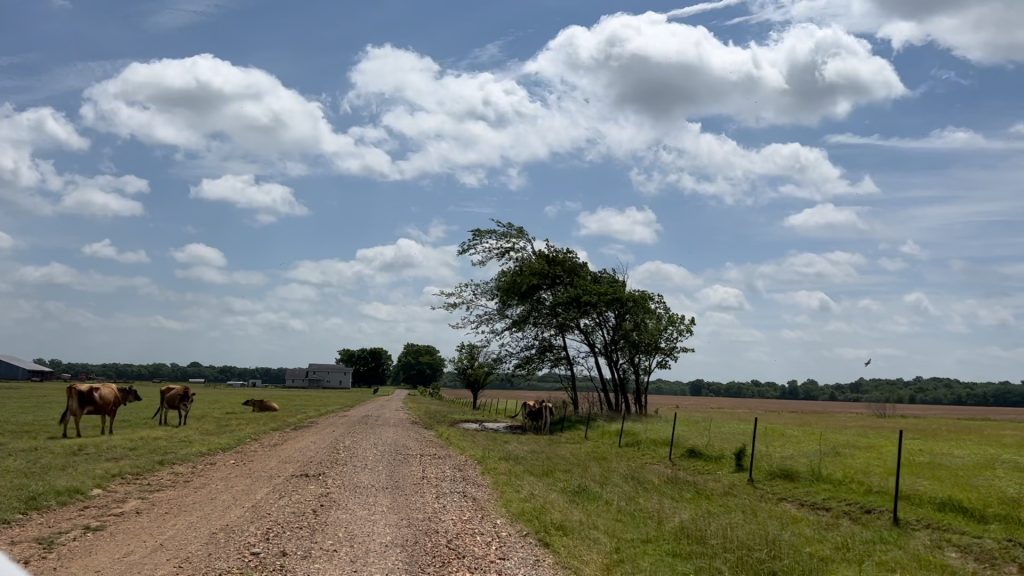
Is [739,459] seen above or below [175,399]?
above

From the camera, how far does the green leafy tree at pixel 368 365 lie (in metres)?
177

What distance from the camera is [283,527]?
10305mm

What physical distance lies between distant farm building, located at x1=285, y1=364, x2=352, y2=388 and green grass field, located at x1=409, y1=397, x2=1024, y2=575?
149805mm

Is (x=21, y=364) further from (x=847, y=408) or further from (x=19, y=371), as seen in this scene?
(x=847, y=408)

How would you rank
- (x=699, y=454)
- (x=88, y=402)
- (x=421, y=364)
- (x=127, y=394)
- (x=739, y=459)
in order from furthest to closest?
1. (x=421, y=364)
2. (x=127, y=394)
3. (x=88, y=402)
4. (x=699, y=454)
5. (x=739, y=459)

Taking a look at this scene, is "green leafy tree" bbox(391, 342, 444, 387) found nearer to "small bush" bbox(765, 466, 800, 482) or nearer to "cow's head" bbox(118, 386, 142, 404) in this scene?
"cow's head" bbox(118, 386, 142, 404)

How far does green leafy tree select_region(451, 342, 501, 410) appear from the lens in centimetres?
4534

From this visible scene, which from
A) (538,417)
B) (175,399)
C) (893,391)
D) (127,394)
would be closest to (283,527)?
(175,399)

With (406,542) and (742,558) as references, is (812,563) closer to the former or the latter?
(742,558)

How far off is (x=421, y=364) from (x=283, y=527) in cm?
15880

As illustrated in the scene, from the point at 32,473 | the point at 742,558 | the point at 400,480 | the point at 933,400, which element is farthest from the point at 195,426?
the point at 933,400

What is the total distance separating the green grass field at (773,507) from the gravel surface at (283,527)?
1074 mm

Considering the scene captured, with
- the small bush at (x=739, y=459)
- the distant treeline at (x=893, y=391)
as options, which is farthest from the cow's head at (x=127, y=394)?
the distant treeline at (x=893, y=391)

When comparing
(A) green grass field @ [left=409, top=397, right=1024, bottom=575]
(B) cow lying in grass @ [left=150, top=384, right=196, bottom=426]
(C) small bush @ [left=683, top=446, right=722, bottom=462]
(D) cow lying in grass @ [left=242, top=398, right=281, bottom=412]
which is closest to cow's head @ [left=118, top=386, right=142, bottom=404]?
(B) cow lying in grass @ [left=150, top=384, right=196, bottom=426]
